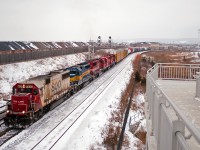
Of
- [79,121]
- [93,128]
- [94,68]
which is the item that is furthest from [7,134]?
[94,68]

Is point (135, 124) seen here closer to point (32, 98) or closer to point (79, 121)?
point (79, 121)

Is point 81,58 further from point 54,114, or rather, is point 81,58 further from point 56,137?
point 56,137

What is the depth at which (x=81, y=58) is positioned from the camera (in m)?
79.2

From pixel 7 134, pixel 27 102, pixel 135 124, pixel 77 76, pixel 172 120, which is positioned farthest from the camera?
pixel 77 76

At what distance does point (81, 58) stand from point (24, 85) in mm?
58204

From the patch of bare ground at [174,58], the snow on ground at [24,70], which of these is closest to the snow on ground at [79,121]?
the snow on ground at [24,70]

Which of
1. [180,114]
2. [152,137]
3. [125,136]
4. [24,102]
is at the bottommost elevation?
[125,136]

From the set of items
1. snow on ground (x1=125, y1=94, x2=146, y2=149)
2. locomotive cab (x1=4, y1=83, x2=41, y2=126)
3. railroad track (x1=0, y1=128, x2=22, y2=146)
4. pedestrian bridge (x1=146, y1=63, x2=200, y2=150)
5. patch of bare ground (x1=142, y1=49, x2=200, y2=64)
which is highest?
→ pedestrian bridge (x1=146, y1=63, x2=200, y2=150)

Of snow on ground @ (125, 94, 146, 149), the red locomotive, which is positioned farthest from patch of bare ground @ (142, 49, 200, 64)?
the red locomotive

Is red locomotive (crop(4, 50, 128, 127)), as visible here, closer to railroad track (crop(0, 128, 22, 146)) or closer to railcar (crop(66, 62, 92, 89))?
railroad track (crop(0, 128, 22, 146))

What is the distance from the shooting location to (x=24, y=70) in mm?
44562

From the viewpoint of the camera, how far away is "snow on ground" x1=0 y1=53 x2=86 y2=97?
119 ft

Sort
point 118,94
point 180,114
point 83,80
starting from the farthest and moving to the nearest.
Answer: point 83,80
point 118,94
point 180,114

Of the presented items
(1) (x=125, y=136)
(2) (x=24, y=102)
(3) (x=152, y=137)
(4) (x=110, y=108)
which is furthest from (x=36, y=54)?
(3) (x=152, y=137)
